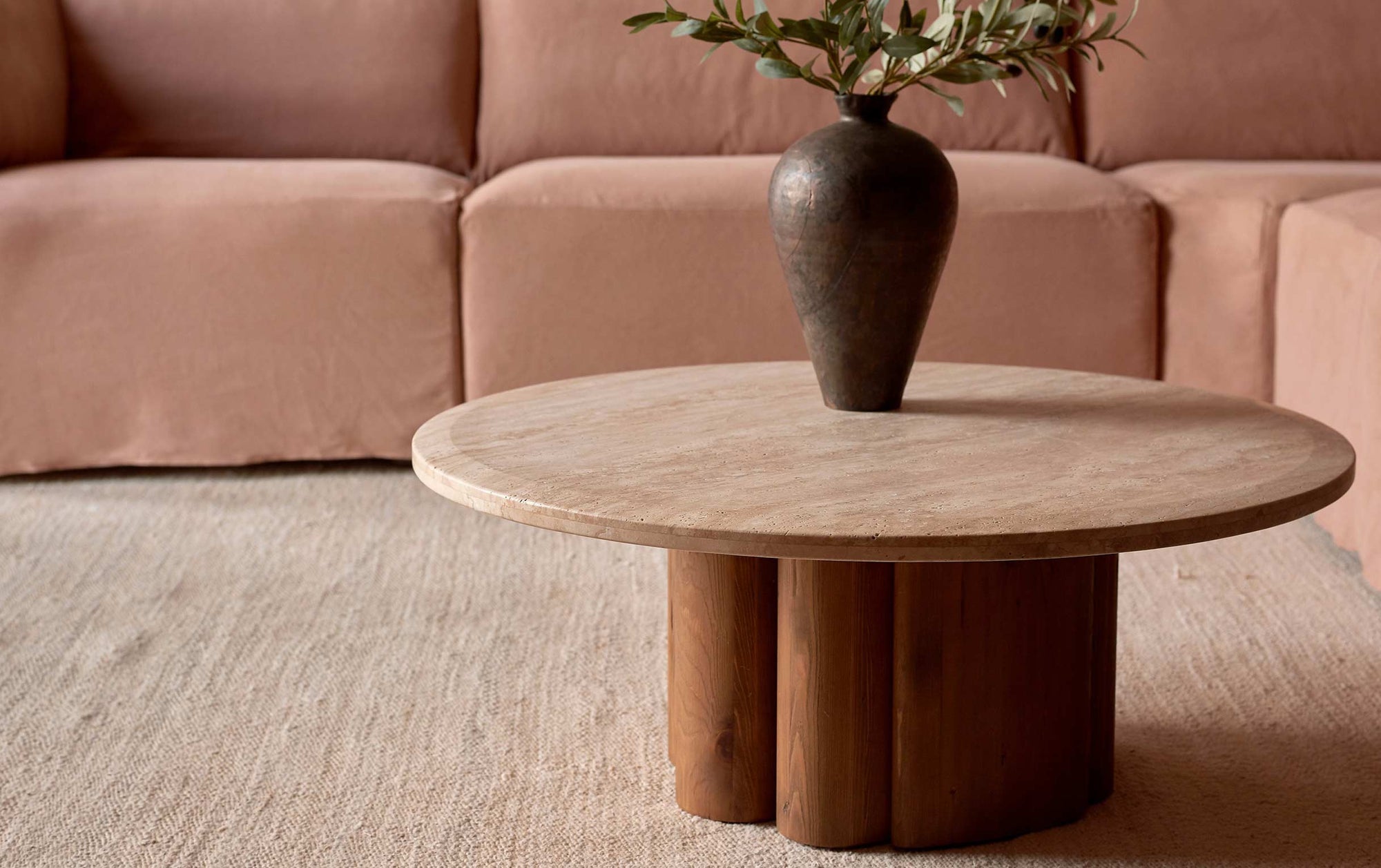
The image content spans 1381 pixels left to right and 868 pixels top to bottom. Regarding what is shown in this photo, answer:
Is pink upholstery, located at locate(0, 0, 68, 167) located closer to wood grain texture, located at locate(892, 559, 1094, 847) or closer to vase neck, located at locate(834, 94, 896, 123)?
vase neck, located at locate(834, 94, 896, 123)

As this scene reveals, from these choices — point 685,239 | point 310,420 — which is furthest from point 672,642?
point 310,420

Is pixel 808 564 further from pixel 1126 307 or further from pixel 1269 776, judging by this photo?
pixel 1126 307

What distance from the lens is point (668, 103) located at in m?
2.59

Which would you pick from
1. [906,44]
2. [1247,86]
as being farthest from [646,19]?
[1247,86]

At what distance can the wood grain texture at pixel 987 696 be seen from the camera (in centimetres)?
108

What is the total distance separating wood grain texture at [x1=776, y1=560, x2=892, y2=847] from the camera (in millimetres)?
1085

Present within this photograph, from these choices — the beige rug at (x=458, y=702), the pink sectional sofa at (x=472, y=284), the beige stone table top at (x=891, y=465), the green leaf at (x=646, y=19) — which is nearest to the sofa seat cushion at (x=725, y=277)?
the pink sectional sofa at (x=472, y=284)

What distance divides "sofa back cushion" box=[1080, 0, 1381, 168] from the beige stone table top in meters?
1.42

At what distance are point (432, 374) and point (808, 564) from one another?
1286mm

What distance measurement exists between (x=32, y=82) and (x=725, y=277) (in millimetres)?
1282

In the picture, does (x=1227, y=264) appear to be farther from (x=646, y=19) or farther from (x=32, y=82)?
(x=32, y=82)

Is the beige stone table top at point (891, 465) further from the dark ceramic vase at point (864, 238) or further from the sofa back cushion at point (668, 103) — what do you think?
the sofa back cushion at point (668, 103)

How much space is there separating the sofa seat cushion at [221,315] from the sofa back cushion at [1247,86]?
129cm

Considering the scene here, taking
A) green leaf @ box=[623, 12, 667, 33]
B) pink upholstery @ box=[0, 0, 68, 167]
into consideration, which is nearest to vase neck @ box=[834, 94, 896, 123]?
green leaf @ box=[623, 12, 667, 33]
